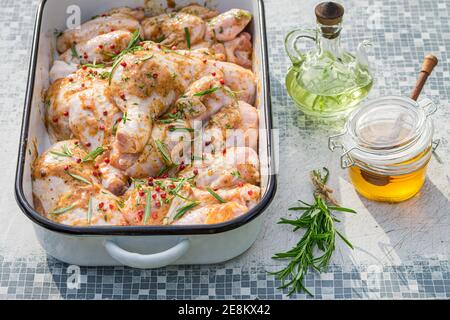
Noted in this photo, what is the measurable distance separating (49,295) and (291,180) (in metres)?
1.09

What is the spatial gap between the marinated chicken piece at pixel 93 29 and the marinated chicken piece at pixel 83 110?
273 millimetres

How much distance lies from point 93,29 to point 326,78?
1046 millimetres

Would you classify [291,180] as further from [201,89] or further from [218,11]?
[218,11]

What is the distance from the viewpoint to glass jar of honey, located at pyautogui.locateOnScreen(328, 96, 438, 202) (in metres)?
3.19

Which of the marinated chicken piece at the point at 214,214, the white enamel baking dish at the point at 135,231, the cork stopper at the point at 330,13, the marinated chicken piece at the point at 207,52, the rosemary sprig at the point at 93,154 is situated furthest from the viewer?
the marinated chicken piece at the point at 207,52

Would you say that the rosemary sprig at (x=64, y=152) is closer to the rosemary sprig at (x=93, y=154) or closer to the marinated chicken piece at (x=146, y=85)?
the rosemary sprig at (x=93, y=154)

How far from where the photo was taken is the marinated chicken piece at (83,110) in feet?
10.7

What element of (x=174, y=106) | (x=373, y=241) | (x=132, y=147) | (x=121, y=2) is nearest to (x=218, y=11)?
(x=121, y=2)

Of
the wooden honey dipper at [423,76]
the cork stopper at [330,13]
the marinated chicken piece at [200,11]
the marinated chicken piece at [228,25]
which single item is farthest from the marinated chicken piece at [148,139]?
the wooden honey dipper at [423,76]

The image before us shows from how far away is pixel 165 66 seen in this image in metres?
3.29

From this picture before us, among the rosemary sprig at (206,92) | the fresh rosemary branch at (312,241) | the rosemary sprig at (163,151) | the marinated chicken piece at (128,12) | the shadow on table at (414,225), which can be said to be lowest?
the shadow on table at (414,225)

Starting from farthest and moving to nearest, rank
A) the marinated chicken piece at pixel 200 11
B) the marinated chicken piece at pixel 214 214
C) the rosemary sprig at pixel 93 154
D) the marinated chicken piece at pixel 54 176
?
the marinated chicken piece at pixel 200 11 → the rosemary sprig at pixel 93 154 → the marinated chicken piece at pixel 54 176 → the marinated chicken piece at pixel 214 214

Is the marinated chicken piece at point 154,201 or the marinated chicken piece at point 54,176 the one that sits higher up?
the marinated chicken piece at point 54,176

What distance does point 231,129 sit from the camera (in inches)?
129
